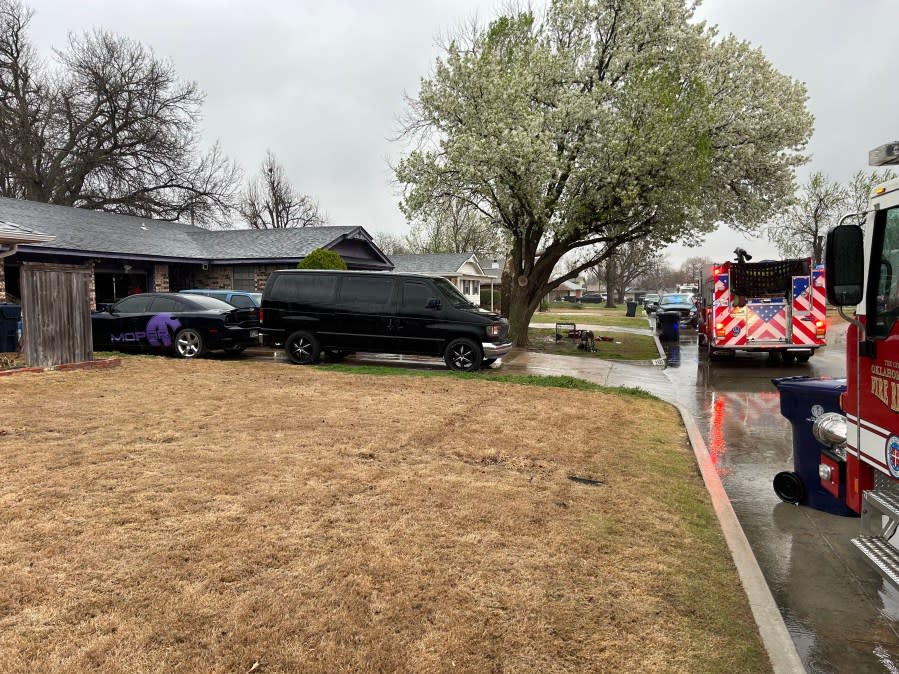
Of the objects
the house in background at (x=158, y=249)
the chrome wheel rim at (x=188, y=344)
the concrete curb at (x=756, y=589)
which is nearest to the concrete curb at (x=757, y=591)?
the concrete curb at (x=756, y=589)

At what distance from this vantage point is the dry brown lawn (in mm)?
2848

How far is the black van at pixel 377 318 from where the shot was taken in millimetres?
12258

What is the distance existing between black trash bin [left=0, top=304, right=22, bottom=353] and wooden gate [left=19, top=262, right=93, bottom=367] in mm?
2577

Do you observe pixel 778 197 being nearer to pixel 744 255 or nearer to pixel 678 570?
pixel 744 255

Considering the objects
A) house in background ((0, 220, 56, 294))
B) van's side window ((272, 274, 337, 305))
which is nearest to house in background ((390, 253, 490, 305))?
van's side window ((272, 274, 337, 305))

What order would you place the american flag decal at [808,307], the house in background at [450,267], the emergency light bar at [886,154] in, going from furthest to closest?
the house in background at [450,267] → the american flag decal at [808,307] → the emergency light bar at [886,154]

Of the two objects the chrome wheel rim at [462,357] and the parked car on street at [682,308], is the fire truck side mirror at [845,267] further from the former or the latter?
the parked car on street at [682,308]

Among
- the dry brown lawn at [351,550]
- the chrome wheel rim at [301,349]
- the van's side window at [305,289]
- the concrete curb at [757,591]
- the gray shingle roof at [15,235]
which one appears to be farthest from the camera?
the chrome wheel rim at [301,349]

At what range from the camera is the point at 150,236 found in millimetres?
23703

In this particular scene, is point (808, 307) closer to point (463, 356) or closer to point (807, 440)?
point (463, 356)

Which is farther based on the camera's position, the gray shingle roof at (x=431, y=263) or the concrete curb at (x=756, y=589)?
the gray shingle roof at (x=431, y=263)

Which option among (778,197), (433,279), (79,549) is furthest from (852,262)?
(778,197)

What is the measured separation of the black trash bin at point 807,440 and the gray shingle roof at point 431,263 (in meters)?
32.0

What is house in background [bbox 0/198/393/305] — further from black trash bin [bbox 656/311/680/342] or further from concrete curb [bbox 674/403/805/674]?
concrete curb [bbox 674/403/805/674]
